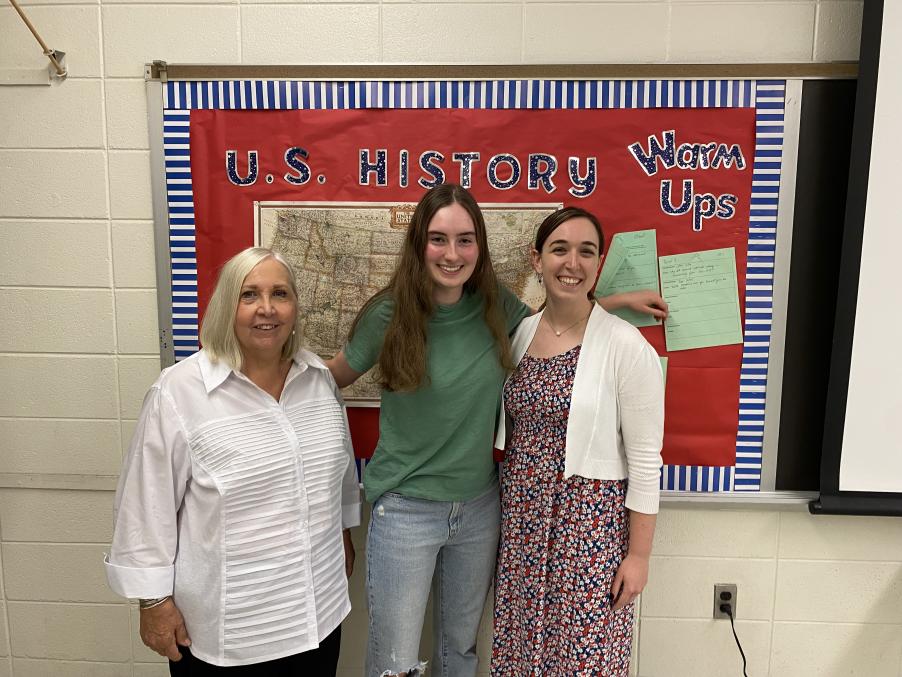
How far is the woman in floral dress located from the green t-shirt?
7 centimetres

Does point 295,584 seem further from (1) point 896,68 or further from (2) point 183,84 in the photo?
(1) point 896,68

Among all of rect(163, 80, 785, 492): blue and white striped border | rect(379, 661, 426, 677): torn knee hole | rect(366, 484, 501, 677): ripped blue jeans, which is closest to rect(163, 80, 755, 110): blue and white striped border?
rect(163, 80, 785, 492): blue and white striped border

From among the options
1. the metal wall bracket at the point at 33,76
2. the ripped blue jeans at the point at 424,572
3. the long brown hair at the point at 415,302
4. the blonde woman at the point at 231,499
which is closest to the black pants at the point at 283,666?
the blonde woman at the point at 231,499

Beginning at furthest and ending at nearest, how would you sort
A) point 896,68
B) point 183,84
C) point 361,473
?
point 361,473 → point 183,84 → point 896,68

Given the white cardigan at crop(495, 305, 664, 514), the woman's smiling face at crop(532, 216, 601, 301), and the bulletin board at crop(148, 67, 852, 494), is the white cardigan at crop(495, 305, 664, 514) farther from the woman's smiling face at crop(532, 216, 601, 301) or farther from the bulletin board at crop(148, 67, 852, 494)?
the bulletin board at crop(148, 67, 852, 494)

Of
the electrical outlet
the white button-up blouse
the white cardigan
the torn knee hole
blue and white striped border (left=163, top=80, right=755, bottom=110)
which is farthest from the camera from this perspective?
the electrical outlet

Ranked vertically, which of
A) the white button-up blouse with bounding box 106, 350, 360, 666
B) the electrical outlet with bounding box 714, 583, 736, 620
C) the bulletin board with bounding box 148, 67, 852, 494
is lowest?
the electrical outlet with bounding box 714, 583, 736, 620

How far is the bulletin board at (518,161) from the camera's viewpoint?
1650mm

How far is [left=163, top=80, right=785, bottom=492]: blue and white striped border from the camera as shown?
1640mm

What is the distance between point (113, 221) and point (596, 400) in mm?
1481

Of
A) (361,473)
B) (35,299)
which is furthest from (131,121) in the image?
(361,473)

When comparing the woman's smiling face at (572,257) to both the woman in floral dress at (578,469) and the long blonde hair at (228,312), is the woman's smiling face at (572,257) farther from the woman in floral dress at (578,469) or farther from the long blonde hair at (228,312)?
the long blonde hair at (228,312)

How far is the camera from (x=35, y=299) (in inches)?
69.9

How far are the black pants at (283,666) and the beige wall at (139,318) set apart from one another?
17.4 inches
